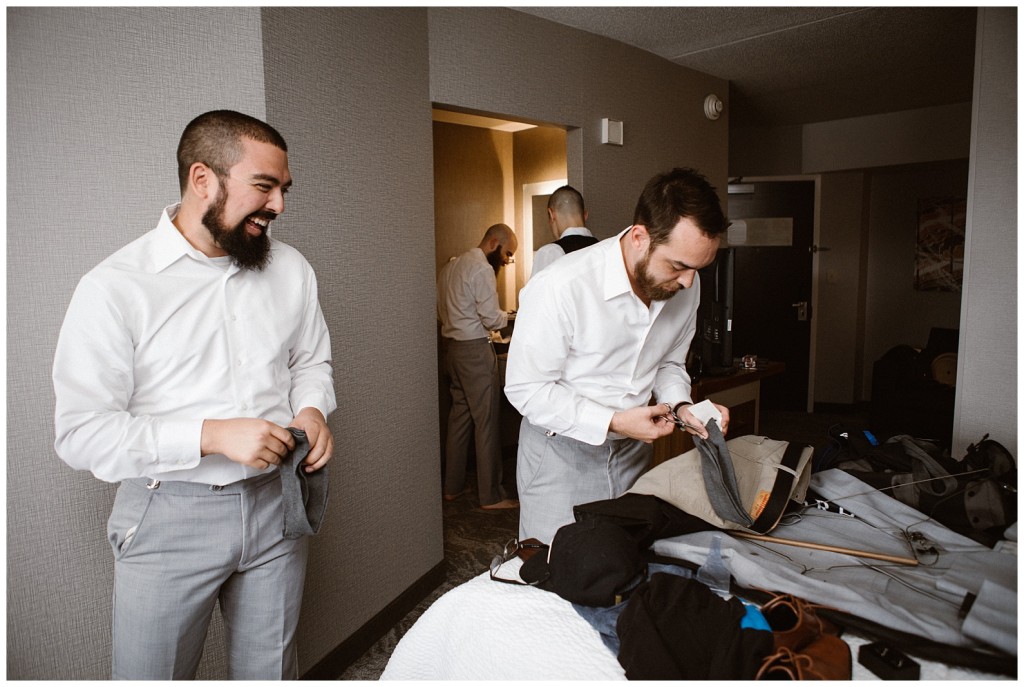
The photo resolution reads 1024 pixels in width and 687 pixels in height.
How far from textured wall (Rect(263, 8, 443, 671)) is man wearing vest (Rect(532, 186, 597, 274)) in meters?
0.72

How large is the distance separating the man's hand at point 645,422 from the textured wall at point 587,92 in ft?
6.15

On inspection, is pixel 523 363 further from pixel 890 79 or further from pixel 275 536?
pixel 890 79

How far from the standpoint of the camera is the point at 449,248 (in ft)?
16.1

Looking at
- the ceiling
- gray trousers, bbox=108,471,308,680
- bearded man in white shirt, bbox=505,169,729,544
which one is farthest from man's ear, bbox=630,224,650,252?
the ceiling

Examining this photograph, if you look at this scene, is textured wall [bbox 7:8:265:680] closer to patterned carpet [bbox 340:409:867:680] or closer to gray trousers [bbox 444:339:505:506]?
patterned carpet [bbox 340:409:867:680]

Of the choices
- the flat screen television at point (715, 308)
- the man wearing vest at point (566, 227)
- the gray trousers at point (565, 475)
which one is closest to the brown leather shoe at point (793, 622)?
the gray trousers at point (565, 475)

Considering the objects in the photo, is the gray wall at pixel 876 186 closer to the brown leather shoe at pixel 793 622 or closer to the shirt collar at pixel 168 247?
the brown leather shoe at pixel 793 622

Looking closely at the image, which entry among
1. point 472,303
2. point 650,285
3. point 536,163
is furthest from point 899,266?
point 650,285

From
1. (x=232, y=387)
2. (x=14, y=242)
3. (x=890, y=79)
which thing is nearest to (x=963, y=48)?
(x=890, y=79)

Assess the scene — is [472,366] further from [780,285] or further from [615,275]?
[780,285]

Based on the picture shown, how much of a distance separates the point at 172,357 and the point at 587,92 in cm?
301

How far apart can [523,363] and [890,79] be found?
4596mm

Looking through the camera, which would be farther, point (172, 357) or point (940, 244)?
point (940, 244)

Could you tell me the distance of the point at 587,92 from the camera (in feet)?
12.2
